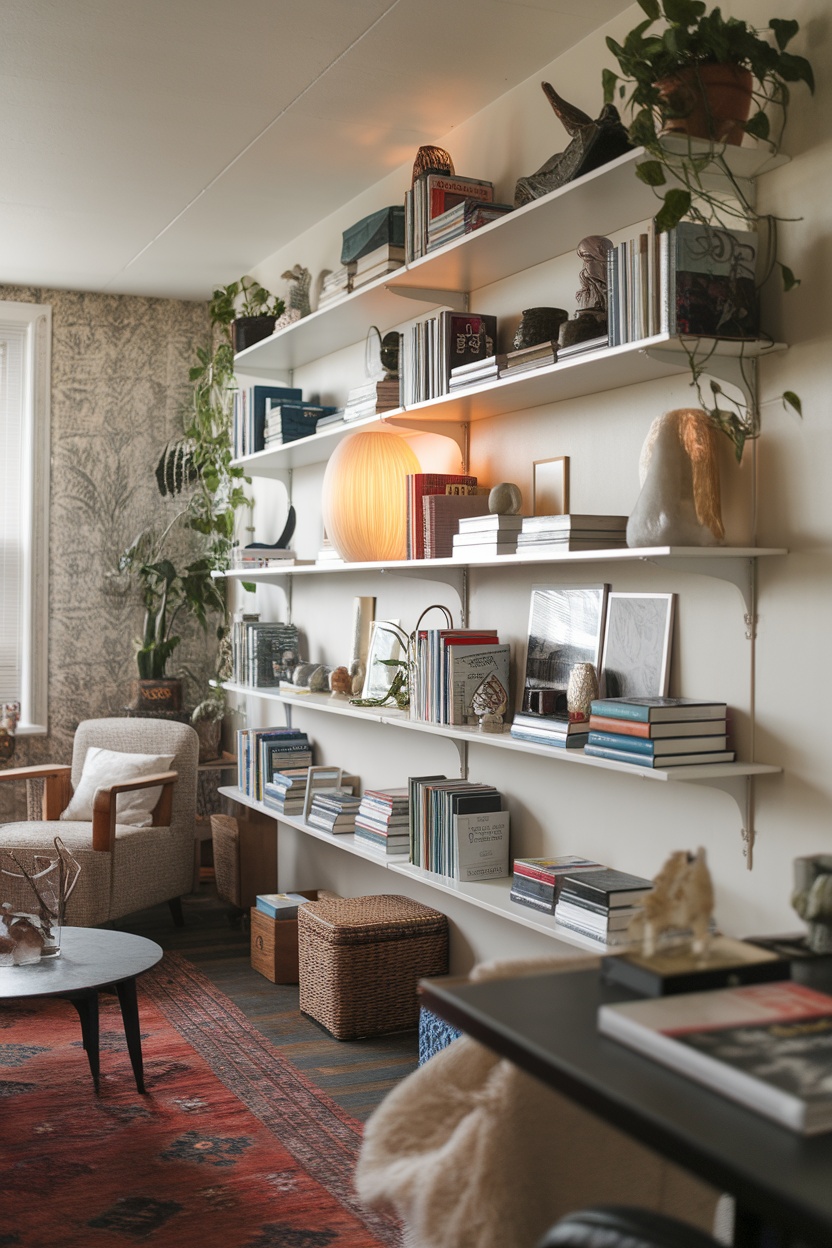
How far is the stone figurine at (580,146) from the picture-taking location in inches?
106

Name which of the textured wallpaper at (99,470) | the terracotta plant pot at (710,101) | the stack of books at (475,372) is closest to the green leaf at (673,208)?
the terracotta plant pot at (710,101)

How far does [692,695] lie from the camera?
270 centimetres

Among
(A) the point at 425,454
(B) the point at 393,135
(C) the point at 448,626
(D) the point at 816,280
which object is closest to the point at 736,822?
(D) the point at 816,280

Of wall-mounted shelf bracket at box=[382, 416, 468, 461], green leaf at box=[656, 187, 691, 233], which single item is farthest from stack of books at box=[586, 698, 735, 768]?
wall-mounted shelf bracket at box=[382, 416, 468, 461]

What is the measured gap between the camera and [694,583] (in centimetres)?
270

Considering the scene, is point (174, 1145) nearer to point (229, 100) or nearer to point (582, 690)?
point (582, 690)

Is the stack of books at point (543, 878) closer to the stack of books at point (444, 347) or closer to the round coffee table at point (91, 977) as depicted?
the round coffee table at point (91, 977)

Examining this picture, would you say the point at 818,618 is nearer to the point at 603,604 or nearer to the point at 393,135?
the point at 603,604

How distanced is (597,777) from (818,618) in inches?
33.6

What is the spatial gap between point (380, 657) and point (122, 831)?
124cm

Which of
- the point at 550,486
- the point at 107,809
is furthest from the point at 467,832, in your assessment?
the point at 107,809

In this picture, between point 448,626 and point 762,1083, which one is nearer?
point 762,1083

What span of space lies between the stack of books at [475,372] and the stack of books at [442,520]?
31 centimetres

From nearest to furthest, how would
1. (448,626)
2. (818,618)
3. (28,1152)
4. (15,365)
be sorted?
1. (818,618)
2. (28,1152)
3. (448,626)
4. (15,365)
